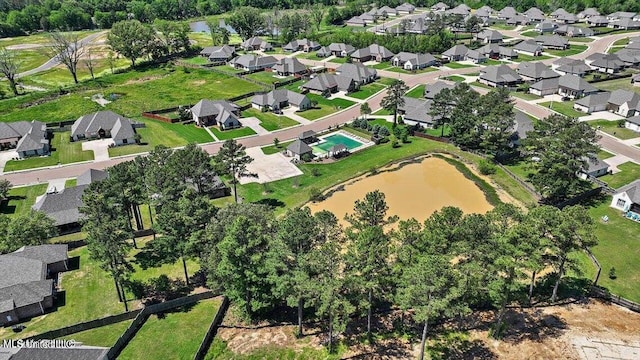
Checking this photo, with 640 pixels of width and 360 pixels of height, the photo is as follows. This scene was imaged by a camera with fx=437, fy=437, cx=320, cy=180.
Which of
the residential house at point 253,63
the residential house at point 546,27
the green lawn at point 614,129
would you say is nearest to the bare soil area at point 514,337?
the green lawn at point 614,129

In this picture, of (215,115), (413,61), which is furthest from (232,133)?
(413,61)

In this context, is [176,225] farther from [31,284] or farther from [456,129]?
[456,129]

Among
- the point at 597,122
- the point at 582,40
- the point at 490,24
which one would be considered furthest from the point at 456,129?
the point at 490,24

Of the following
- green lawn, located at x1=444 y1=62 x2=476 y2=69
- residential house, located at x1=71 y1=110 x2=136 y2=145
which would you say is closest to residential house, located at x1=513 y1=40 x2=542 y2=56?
green lawn, located at x1=444 y1=62 x2=476 y2=69

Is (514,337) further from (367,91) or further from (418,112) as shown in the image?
(367,91)

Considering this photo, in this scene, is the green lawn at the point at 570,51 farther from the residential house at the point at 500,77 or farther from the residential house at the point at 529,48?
the residential house at the point at 500,77

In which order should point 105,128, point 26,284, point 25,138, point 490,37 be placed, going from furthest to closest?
point 490,37 → point 105,128 → point 25,138 → point 26,284

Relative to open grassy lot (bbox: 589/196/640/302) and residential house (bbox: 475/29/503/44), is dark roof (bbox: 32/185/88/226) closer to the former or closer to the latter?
open grassy lot (bbox: 589/196/640/302)
